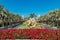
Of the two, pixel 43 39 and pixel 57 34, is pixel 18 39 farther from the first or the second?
pixel 57 34

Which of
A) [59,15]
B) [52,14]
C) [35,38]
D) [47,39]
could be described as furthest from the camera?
[52,14]

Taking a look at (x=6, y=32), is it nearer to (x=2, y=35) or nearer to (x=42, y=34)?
(x=2, y=35)

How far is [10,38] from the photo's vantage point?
38.6 feet

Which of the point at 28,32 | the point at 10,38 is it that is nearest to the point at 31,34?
the point at 28,32

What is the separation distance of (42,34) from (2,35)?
7.48 feet

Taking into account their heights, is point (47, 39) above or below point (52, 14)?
below

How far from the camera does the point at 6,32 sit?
12398 mm

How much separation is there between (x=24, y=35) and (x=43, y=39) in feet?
3.83

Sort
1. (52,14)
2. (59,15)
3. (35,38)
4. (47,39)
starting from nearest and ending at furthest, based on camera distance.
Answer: (47,39) → (35,38) → (59,15) → (52,14)

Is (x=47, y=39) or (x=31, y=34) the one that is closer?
(x=47, y=39)

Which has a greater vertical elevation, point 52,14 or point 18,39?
point 52,14

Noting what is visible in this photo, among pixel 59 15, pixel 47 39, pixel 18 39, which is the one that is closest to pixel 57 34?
pixel 47 39

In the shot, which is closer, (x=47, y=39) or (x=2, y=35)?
(x=47, y=39)

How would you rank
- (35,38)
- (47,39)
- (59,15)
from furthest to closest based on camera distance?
(59,15) → (35,38) → (47,39)
